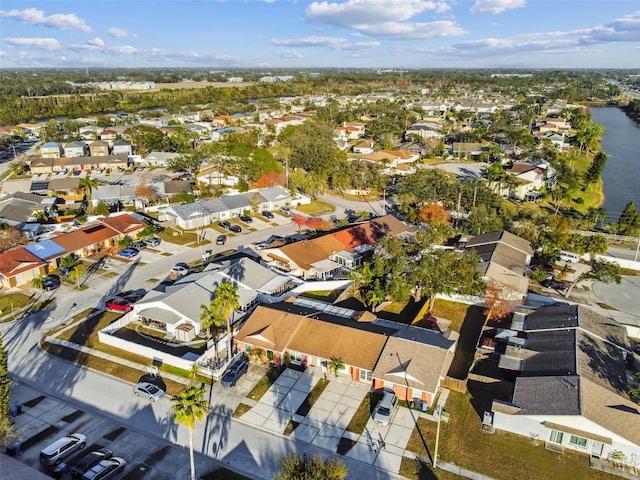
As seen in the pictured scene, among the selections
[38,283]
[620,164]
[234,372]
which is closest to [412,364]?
[234,372]

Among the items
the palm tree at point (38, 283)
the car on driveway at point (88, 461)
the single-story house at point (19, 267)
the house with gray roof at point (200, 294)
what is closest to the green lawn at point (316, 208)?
the house with gray roof at point (200, 294)

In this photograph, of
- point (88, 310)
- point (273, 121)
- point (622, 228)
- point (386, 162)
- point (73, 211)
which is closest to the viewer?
point (88, 310)

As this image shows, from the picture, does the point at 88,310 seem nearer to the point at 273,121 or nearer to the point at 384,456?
the point at 384,456

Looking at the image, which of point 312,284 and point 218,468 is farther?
point 312,284

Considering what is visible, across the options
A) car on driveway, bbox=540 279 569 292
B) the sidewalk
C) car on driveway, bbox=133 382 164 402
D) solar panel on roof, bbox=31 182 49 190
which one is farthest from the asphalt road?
solar panel on roof, bbox=31 182 49 190

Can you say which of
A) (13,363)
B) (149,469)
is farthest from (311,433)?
(13,363)
